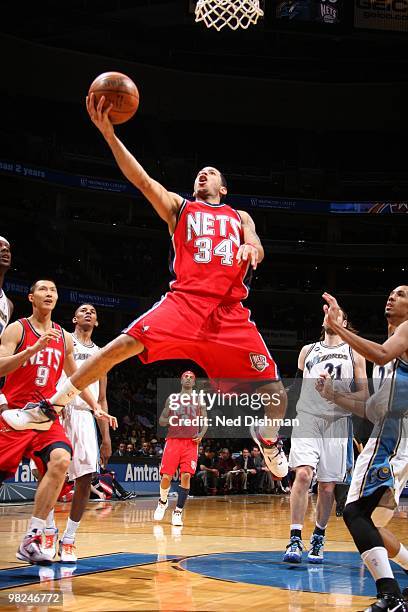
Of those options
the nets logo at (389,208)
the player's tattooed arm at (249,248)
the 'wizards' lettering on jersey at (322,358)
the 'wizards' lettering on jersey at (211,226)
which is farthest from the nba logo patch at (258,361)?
the nets logo at (389,208)

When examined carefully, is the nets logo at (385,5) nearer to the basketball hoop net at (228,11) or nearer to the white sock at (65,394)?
the basketball hoop net at (228,11)

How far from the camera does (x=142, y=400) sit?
24141 millimetres

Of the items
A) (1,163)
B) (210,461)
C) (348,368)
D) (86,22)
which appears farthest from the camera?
(1,163)

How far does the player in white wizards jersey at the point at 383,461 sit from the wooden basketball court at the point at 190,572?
463 millimetres

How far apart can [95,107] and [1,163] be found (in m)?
19.6

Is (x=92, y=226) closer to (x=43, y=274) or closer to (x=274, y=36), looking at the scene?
(x=43, y=274)

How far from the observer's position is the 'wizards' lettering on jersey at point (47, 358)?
614 cm

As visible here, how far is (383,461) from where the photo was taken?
15.9 ft

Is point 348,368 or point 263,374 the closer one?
point 263,374

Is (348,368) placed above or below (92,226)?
below

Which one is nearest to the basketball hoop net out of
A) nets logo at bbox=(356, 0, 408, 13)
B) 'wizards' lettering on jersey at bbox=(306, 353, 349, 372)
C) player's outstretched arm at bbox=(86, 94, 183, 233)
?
nets logo at bbox=(356, 0, 408, 13)

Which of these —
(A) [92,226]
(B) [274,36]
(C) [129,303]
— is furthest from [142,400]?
(B) [274,36]

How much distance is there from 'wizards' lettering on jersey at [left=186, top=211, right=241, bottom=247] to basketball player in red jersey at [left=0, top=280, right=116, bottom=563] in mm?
1283

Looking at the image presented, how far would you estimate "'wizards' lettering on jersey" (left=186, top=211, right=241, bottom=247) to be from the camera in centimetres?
566
